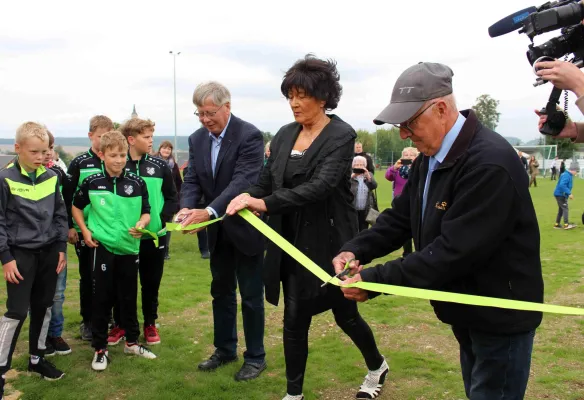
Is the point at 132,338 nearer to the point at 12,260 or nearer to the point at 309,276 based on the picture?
the point at 12,260

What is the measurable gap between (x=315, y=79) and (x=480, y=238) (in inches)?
75.2

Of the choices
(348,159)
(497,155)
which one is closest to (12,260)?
(348,159)

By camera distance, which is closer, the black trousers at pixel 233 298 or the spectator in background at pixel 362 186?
the black trousers at pixel 233 298

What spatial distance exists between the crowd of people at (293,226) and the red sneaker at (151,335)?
0.6 inches

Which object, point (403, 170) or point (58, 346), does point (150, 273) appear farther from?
point (403, 170)

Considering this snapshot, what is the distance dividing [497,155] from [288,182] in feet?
5.97

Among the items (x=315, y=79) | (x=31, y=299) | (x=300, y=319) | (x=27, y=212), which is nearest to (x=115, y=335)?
(x=31, y=299)

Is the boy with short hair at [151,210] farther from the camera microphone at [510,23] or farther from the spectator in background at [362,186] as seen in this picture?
the spectator in background at [362,186]

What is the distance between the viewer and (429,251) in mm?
2627

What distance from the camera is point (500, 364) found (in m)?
2.63

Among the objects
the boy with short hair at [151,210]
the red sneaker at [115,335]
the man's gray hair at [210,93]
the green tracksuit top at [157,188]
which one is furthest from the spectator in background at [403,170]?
the man's gray hair at [210,93]

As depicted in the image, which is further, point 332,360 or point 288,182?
point 332,360

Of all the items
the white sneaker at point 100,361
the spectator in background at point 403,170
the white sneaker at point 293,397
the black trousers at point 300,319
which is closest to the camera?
the black trousers at point 300,319

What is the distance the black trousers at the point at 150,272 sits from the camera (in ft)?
18.2
